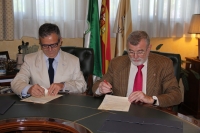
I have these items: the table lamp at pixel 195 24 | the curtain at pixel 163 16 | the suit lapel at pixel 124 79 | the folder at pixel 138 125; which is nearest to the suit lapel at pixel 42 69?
the suit lapel at pixel 124 79

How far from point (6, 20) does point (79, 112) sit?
2190mm

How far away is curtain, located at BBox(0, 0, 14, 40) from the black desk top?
1743mm

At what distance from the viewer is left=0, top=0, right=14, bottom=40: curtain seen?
348 centimetres

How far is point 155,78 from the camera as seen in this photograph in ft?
7.74

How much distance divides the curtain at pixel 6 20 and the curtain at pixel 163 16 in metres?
1.43

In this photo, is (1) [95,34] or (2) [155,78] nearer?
(2) [155,78]

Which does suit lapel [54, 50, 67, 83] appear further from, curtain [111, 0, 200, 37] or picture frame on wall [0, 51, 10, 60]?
curtain [111, 0, 200, 37]

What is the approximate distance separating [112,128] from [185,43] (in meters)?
3.34

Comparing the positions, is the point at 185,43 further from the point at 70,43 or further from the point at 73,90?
the point at 73,90

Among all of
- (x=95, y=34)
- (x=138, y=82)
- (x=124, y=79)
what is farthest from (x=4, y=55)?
(x=138, y=82)

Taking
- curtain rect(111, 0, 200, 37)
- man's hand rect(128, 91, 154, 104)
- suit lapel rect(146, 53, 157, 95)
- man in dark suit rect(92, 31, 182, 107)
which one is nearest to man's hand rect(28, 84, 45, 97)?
man in dark suit rect(92, 31, 182, 107)

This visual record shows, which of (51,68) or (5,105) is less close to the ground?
(51,68)

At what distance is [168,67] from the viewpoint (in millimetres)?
2342

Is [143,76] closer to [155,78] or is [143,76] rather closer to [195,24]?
[155,78]
